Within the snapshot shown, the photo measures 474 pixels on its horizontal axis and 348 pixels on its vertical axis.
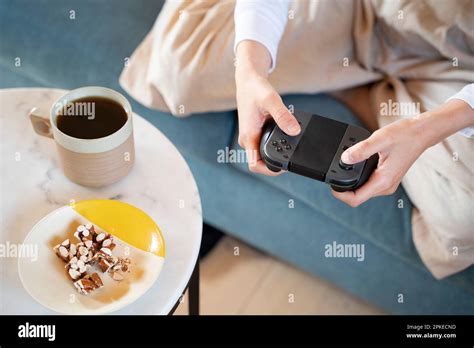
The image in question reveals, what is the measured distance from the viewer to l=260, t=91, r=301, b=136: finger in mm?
674

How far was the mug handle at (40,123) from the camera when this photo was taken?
2.30 ft

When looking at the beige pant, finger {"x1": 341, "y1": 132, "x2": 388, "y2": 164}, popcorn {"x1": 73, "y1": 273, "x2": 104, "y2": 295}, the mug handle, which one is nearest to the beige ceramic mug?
the mug handle

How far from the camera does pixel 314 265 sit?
3.38 feet

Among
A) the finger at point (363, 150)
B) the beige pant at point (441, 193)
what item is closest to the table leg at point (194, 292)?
the finger at point (363, 150)

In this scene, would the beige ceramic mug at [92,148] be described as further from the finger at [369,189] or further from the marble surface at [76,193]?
the finger at [369,189]

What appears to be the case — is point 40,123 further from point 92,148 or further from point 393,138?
point 393,138

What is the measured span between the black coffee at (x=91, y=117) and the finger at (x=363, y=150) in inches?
9.5

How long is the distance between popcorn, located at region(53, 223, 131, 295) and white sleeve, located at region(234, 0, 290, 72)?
1.05 ft

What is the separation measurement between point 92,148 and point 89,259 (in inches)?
4.5

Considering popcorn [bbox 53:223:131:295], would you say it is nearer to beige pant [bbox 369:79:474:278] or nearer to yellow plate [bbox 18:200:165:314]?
yellow plate [bbox 18:200:165:314]

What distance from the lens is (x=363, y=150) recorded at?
2.12 feet

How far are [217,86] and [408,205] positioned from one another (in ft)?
1.05

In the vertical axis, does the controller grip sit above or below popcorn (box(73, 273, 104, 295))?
above
